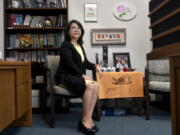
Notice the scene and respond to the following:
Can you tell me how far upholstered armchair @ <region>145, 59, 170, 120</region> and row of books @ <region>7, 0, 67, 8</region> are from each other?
1511 mm

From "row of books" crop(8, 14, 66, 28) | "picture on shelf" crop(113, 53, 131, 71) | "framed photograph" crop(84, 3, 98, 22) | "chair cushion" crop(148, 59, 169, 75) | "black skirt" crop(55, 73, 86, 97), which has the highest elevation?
"framed photograph" crop(84, 3, 98, 22)

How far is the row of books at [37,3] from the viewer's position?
3.41m

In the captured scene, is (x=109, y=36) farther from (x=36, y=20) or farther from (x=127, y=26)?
(x=36, y=20)

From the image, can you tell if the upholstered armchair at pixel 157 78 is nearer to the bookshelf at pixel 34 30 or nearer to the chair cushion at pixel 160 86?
the chair cushion at pixel 160 86

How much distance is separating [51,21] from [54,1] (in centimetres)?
28

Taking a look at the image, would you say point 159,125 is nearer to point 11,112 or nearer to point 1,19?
point 11,112

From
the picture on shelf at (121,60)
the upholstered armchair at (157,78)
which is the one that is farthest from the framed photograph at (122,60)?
the upholstered armchair at (157,78)

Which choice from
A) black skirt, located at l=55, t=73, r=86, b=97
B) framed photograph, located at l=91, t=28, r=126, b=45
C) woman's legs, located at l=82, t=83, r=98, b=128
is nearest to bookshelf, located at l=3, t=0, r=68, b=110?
framed photograph, located at l=91, t=28, r=126, b=45

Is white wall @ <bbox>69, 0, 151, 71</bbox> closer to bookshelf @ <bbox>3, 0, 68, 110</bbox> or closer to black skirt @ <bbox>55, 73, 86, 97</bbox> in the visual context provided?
bookshelf @ <bbox>3, 0, 68, 110</bbox>

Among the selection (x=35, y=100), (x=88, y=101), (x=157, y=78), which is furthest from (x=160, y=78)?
(x=35, y=100)

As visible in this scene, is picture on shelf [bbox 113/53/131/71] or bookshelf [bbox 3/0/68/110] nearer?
bookshelf [bbox 3/0/68/110]

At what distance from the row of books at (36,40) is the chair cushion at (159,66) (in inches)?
51.7

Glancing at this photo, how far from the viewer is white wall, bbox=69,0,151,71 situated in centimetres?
369

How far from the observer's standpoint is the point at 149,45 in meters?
3.75
